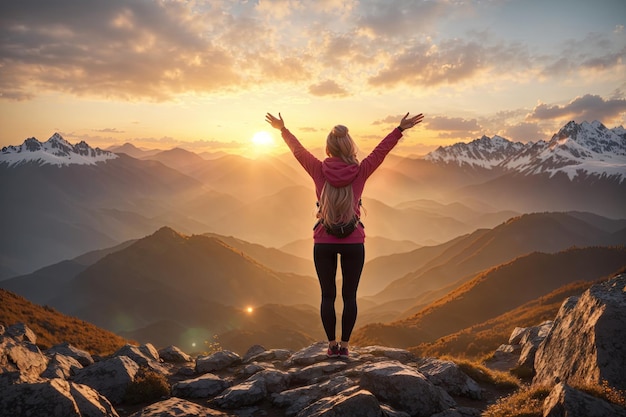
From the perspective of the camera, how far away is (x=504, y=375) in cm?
940

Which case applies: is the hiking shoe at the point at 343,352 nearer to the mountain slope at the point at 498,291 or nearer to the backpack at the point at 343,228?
the backpack at the point at 343,228

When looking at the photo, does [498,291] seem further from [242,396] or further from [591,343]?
[242,396]

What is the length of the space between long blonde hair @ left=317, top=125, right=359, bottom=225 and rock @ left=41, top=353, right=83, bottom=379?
798 cm

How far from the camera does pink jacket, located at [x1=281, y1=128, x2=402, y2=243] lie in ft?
22.6

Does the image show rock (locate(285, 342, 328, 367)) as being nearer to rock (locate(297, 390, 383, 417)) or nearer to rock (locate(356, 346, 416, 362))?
rock (locate(356, 346, 416, 362))

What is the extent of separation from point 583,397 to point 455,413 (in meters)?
1.97

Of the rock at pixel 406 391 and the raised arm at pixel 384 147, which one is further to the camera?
the raised arm at pixel 384 147

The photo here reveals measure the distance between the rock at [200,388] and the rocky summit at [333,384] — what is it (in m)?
0.02

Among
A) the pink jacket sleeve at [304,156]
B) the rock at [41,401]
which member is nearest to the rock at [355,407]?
the rock at [41,401]

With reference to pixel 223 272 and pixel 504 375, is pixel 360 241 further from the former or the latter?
pixel 223 272

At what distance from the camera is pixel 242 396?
24.5ft

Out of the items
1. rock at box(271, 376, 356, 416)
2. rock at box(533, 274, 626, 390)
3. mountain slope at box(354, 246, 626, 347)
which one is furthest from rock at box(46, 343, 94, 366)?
mountain slope at box(354, 246, 626, 347)

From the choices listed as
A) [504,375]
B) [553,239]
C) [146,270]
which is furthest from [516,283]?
[146,270]

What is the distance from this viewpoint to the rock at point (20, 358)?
8.19m
